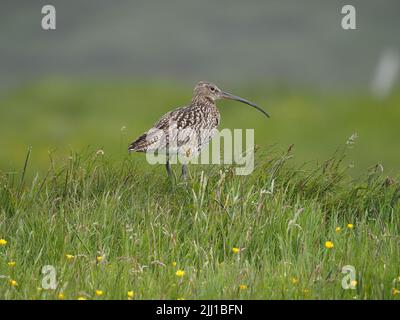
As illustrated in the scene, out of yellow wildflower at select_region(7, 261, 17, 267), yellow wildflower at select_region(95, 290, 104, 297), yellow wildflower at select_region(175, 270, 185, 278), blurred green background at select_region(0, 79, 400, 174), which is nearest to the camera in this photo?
yellow wildflower at select_region(95, 290, 104, 297)

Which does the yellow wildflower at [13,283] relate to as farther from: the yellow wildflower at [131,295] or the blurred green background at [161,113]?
the blurred green background at [161,113]

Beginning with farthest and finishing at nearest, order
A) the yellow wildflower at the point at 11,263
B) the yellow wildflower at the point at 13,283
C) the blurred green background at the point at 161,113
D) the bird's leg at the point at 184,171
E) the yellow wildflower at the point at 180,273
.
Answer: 1. the blurred green background at the point at 161,113
2. the bird's leg at the point at 184,171
3. the yellow wildflower at the point at 11,263
4. the yellow wildflower at the point at 180,273
5. the yellow wildflower at the point at 13,283

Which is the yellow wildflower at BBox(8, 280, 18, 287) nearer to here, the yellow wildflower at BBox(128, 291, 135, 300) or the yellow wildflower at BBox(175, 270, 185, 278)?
the yellow wildflower at BBox(128, 291, 135, 300)

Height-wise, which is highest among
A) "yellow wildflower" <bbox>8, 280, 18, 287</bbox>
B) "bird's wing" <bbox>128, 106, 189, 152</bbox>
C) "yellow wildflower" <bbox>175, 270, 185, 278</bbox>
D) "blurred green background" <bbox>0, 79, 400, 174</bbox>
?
"blurred green background" <bbox>0, 79, 400, 174</bbox>

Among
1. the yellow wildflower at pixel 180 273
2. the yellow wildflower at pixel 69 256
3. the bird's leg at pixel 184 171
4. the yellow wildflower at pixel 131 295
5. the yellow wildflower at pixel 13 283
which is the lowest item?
the yellow wildflower at pixel 131 295

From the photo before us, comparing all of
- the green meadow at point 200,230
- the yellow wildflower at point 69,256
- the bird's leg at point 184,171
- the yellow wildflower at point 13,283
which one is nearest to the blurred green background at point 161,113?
the bird's leg at point 184,171

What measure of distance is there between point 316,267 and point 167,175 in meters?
3.05

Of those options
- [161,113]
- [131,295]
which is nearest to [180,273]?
[131,295]

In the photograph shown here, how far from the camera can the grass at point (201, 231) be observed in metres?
8.22

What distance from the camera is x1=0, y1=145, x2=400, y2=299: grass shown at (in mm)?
8219

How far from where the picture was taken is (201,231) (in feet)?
30.2

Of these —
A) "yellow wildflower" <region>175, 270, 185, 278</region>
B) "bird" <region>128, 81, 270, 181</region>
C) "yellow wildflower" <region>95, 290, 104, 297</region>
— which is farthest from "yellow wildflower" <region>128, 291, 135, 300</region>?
"bird" <region>128, 81, 270, 181</region>

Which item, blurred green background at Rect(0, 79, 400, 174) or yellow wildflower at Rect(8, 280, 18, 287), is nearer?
yellow wildflower at Rect(8, 280, 18, 287)
